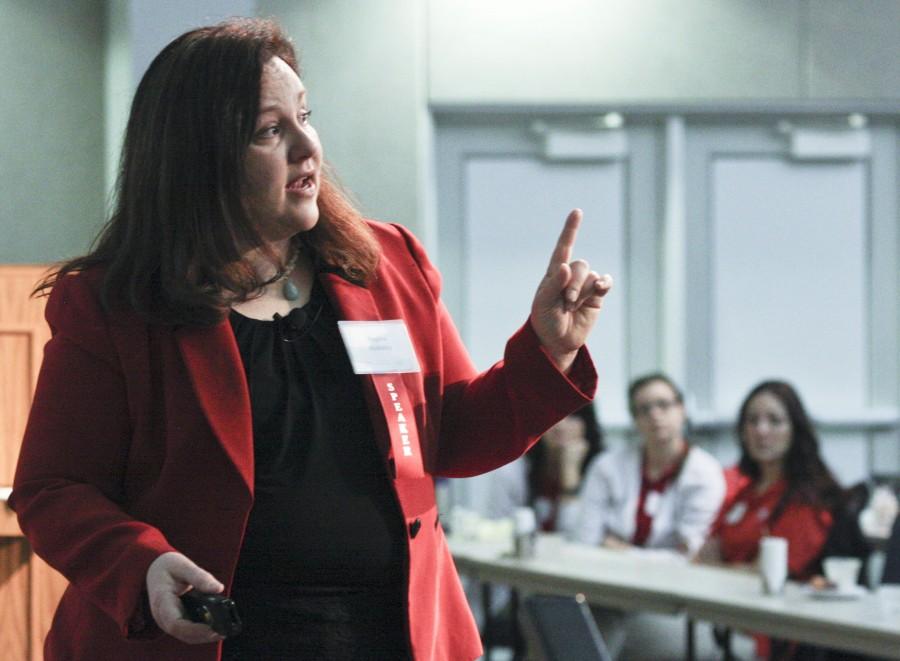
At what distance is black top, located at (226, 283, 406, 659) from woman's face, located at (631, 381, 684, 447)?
3.66 metres

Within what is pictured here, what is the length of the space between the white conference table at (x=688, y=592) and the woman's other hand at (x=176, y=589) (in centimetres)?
252

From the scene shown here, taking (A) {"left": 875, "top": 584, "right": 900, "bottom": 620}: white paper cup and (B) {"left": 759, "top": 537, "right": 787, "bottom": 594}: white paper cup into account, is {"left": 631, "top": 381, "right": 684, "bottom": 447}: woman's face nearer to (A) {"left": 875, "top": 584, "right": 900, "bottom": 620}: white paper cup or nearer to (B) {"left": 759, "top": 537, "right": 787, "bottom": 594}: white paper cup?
(B) {"left": 759, "top": 537, "right": 787, "bottom": 594}: white paper cup

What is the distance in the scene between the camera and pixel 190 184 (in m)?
1.48

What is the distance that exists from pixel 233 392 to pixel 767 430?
3412 mm

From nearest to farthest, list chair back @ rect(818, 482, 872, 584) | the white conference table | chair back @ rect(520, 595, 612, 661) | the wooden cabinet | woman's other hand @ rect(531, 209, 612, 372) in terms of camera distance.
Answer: woman's other hand @ rect(531, 209, 612, 372) → chair back @ rect(520, 595, 612, 661) → the wooden cabinet → the white conference table → chair back @ rect(818, 482, 872, 584)

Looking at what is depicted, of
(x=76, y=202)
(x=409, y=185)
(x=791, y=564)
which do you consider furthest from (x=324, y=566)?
(x=409, y=185)

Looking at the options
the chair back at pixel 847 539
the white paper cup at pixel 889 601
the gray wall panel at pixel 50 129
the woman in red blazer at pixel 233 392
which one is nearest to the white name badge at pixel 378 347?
the woman in red blazer at pixel 233 392

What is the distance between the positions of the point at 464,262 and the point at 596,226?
67cm

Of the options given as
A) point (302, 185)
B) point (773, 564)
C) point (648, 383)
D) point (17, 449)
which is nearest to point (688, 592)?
point (773, 564)

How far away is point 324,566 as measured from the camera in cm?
144

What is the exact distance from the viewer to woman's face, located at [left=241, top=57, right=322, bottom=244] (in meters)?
1.47

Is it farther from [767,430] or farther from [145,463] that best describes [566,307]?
[767,430]

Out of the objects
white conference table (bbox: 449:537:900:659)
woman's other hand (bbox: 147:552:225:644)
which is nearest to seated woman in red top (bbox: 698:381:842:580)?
white conference table (bbox: 449:537:900:659)

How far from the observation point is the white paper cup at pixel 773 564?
3.84 meters
